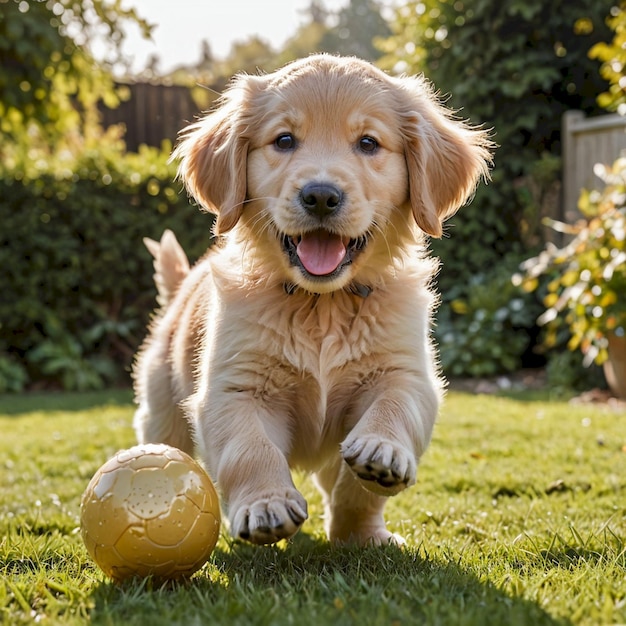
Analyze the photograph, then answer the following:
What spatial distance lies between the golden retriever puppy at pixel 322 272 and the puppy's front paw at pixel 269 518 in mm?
92

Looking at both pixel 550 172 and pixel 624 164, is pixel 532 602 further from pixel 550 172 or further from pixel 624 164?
pixel 550 172

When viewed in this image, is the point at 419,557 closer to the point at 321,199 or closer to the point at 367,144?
the point at 321,199

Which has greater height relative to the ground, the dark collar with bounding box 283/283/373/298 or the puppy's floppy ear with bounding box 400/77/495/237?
the puppy's floppy ear with bounding box 400/77/495/237

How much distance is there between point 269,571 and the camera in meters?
2.61

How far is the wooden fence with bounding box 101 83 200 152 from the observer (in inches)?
585

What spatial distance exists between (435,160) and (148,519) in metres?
1.68

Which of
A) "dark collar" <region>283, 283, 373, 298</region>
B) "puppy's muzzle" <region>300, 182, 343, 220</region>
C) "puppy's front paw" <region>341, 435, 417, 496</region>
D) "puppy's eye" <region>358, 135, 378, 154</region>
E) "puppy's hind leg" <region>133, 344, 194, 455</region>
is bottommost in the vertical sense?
"puppy's hind leg" <region>133, 344, 194, 455</region>

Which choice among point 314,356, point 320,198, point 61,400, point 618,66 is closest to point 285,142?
point 320,198

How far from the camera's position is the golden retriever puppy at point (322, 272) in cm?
276

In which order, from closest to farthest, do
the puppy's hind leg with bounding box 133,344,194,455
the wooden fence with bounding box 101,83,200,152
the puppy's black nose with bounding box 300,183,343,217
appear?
the puppy's black nose with bounding box 300,183,343,217
the puppy's hind leg with bounding box 133,344,194,455
the wooden fence with bounding box 101,83,200,152

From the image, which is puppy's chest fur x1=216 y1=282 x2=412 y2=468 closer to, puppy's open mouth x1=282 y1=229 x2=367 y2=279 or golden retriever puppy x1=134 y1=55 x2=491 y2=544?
golden retriever puppy x1=134 y1=55 x2=491 y2=544

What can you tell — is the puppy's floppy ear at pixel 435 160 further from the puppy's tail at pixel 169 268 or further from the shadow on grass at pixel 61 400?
the shadow on grass at pixel 61 400

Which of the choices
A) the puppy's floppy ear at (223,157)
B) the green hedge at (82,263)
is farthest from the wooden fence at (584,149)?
the puppy's floppy ear at (223,157)

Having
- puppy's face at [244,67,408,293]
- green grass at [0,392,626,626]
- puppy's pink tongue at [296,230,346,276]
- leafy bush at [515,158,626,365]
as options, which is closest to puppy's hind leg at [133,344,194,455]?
green grass at [0,392,626,626]
